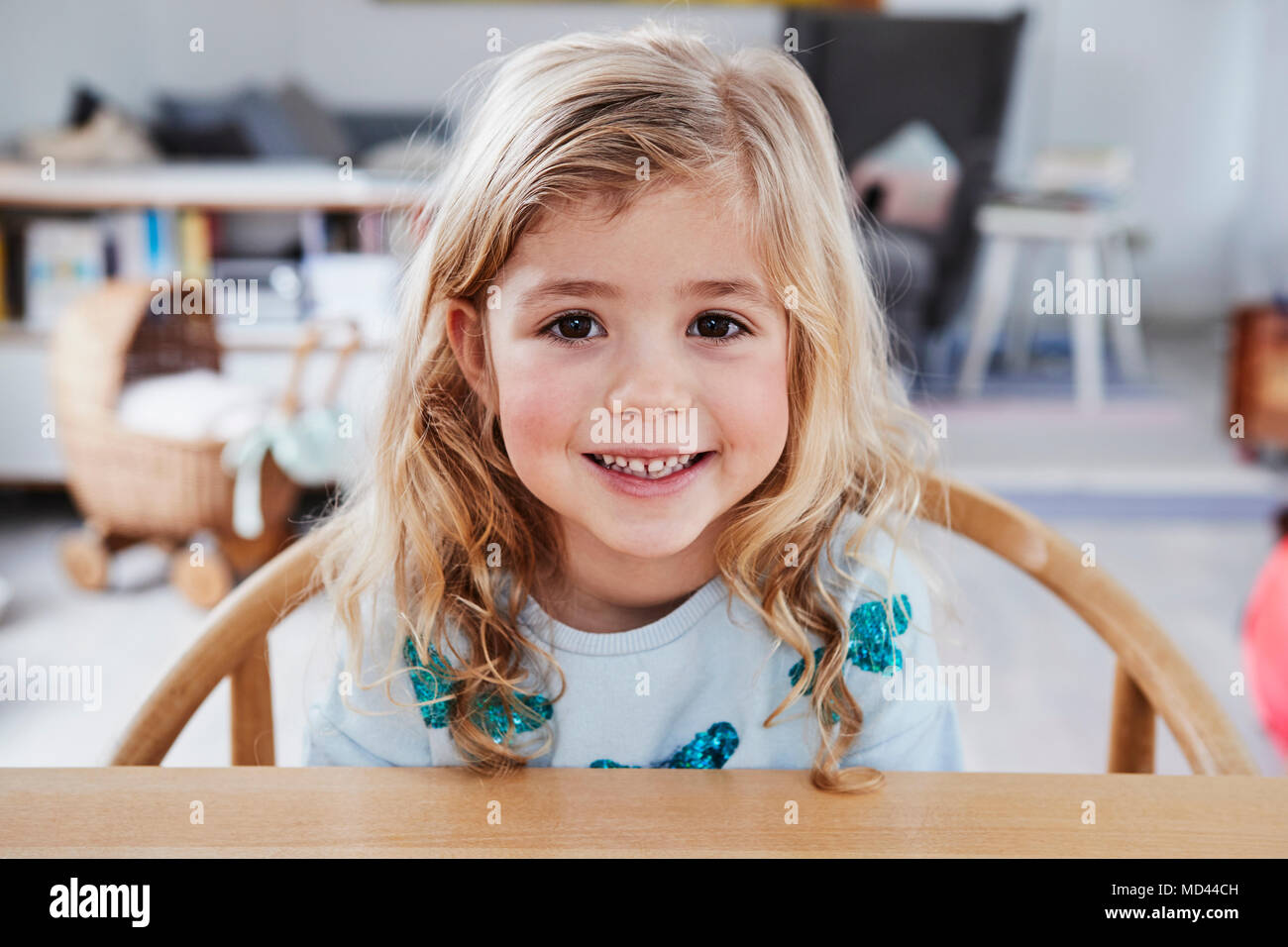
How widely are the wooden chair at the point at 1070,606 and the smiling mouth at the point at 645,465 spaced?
22 cm

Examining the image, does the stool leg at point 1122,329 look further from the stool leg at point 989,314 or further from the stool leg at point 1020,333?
the stool leg at point 989,314

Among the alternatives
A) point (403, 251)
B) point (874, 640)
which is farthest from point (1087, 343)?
point (874, 640)

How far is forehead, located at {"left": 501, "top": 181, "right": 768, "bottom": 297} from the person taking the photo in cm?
59

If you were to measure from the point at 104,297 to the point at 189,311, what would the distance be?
0.21m

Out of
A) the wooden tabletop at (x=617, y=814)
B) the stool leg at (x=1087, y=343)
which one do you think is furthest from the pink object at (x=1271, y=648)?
the stool leg at (x=1087, y=343)

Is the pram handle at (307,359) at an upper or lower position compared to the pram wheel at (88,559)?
upper

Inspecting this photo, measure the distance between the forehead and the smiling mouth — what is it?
0.09 metres

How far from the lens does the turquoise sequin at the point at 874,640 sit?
0.73 metres

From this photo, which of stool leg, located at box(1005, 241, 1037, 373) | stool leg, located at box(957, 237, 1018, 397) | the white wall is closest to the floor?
stool leg, located at box(957, 237, 1018, 397)

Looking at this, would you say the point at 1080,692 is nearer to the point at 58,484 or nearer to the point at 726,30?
the point at 726,30

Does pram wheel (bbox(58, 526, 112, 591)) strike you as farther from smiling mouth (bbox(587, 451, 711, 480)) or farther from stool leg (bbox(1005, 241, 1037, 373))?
stool leg (bbox(1005, 241, 1037, 373))

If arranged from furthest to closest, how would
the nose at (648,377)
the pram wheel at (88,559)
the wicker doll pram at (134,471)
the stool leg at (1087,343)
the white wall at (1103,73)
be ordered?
the white wall at (1103,73), the stool leg at (1087,343), the pram wheel at (88,559), the wicker doll pram at (134,471), the nose at (648,377)

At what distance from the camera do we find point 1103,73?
533 centimetres
